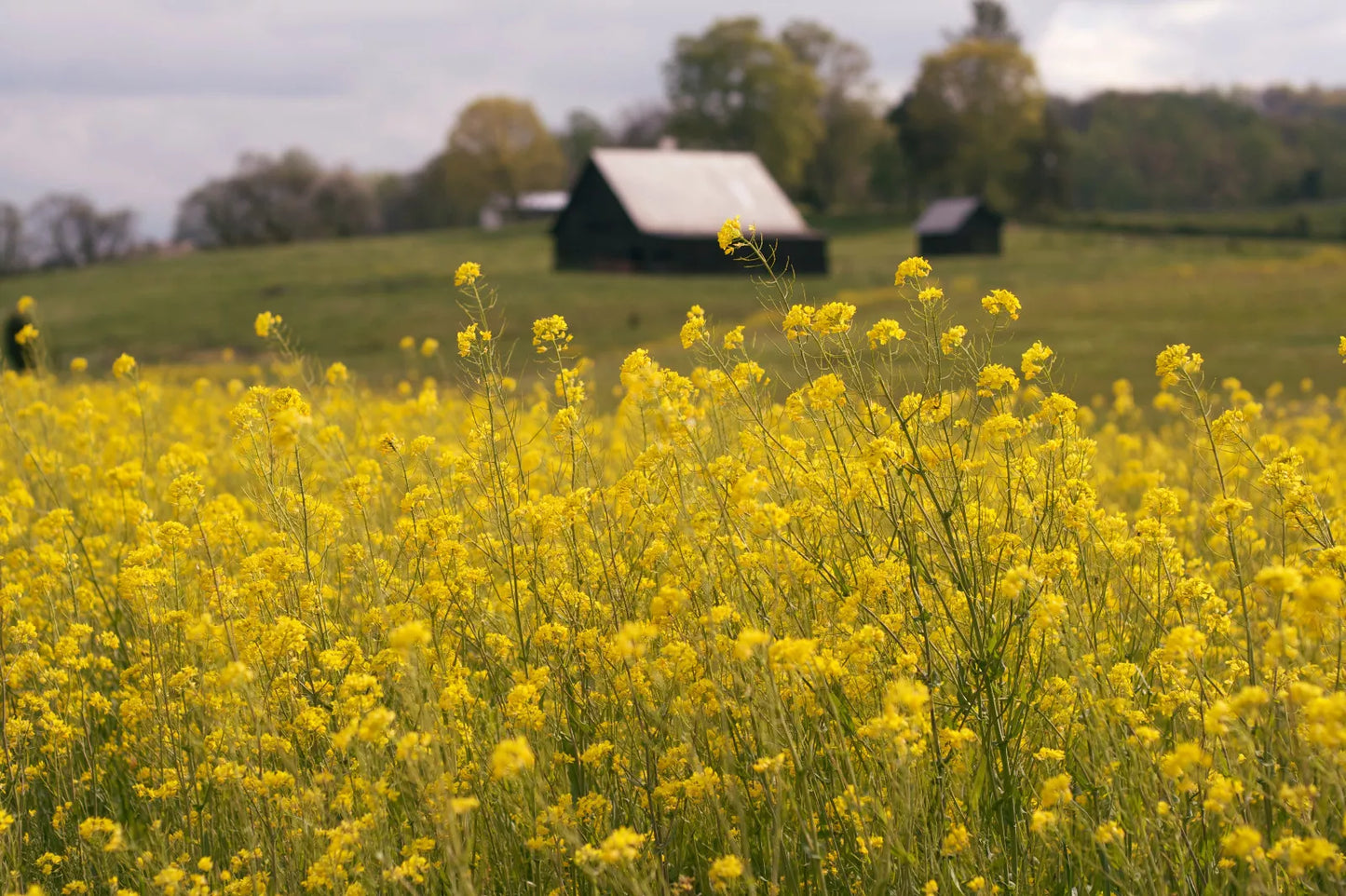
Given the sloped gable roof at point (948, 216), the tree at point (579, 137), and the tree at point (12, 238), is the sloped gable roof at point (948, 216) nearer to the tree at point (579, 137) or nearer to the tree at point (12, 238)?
the tree at point (579, 137)

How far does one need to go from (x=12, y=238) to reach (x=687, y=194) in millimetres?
56845

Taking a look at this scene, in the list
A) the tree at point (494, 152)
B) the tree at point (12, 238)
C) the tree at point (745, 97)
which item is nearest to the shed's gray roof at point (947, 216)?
the tree at point (745, 97)

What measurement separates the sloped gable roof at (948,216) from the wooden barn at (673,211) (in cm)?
1403

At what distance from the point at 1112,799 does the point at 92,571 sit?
4614 mm

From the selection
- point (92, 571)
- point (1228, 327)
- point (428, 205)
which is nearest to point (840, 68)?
point (428, 205)

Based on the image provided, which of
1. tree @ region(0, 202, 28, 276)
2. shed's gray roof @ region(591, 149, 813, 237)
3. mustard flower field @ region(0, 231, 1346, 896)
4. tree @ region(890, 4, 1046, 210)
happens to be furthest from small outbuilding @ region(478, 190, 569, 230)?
mustard flower field @ region(0, 231, 1346, 896)

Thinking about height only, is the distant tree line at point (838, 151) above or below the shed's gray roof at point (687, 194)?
→ above

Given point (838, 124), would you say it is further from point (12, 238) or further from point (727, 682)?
point (727, 682)

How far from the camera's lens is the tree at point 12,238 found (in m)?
74.9

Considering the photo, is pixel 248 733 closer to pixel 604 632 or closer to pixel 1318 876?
pixel 604 632

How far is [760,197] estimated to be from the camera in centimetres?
4456

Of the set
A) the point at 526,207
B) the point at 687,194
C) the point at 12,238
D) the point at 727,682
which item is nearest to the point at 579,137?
the point at 526,207

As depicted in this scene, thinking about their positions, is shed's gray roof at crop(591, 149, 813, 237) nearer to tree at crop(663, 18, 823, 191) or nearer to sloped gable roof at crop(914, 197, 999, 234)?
sloped gable roof at crop(914, 197, 999, 234)

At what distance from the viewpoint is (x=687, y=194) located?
146 feet
